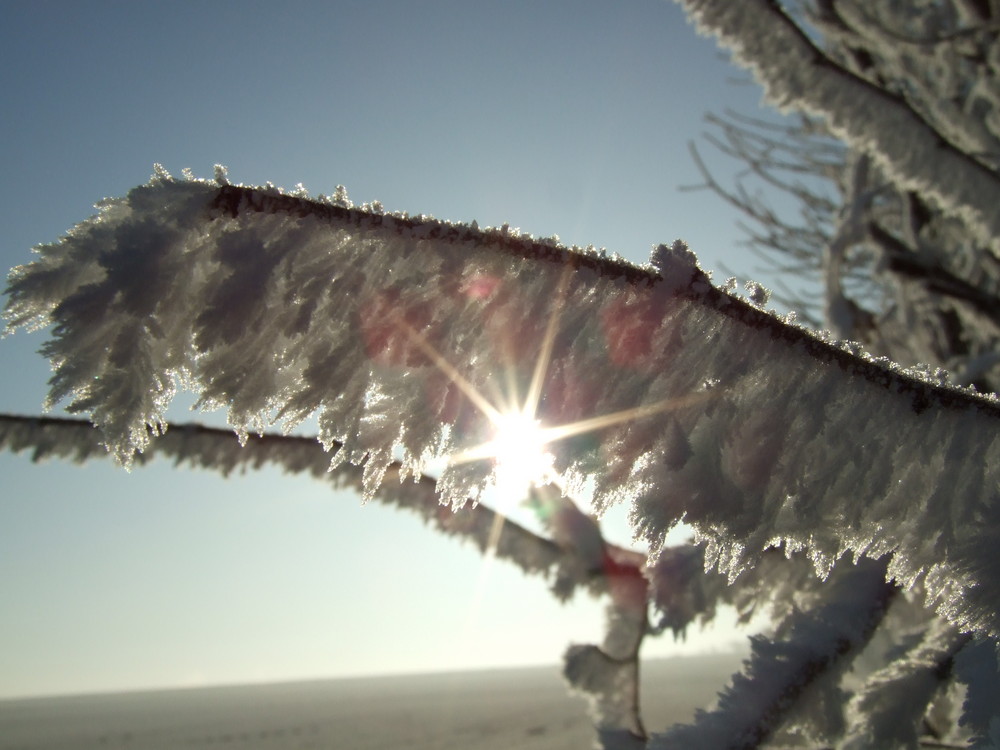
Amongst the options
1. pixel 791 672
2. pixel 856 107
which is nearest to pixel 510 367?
pixel 791 672

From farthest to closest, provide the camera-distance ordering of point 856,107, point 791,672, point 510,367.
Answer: point 856,107 < point 791,672 < point 510,367

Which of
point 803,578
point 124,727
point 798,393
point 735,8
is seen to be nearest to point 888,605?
point 803,578

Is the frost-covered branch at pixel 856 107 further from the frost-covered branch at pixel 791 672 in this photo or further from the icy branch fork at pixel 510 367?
the icy branch fork at pixel 510 367

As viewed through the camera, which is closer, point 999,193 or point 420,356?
point 420,356

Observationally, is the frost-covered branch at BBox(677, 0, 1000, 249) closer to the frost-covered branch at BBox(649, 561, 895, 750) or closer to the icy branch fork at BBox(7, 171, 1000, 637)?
the frost-covered branch at BBox(649, 561, 895, 750)

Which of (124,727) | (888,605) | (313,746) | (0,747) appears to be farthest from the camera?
(124,727)

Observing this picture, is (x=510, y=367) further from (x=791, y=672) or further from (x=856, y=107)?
(x=856, y=107)

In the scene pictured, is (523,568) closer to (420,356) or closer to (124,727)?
(420,356)

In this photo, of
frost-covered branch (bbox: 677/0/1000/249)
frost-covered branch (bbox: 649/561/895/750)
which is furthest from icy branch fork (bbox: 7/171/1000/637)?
frost-covered branch (bbox: 677/0/1000/249)

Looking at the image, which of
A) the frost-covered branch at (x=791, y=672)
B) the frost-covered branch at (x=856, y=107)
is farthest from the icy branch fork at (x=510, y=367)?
the frost-covered branch at (x=856, y=107)
